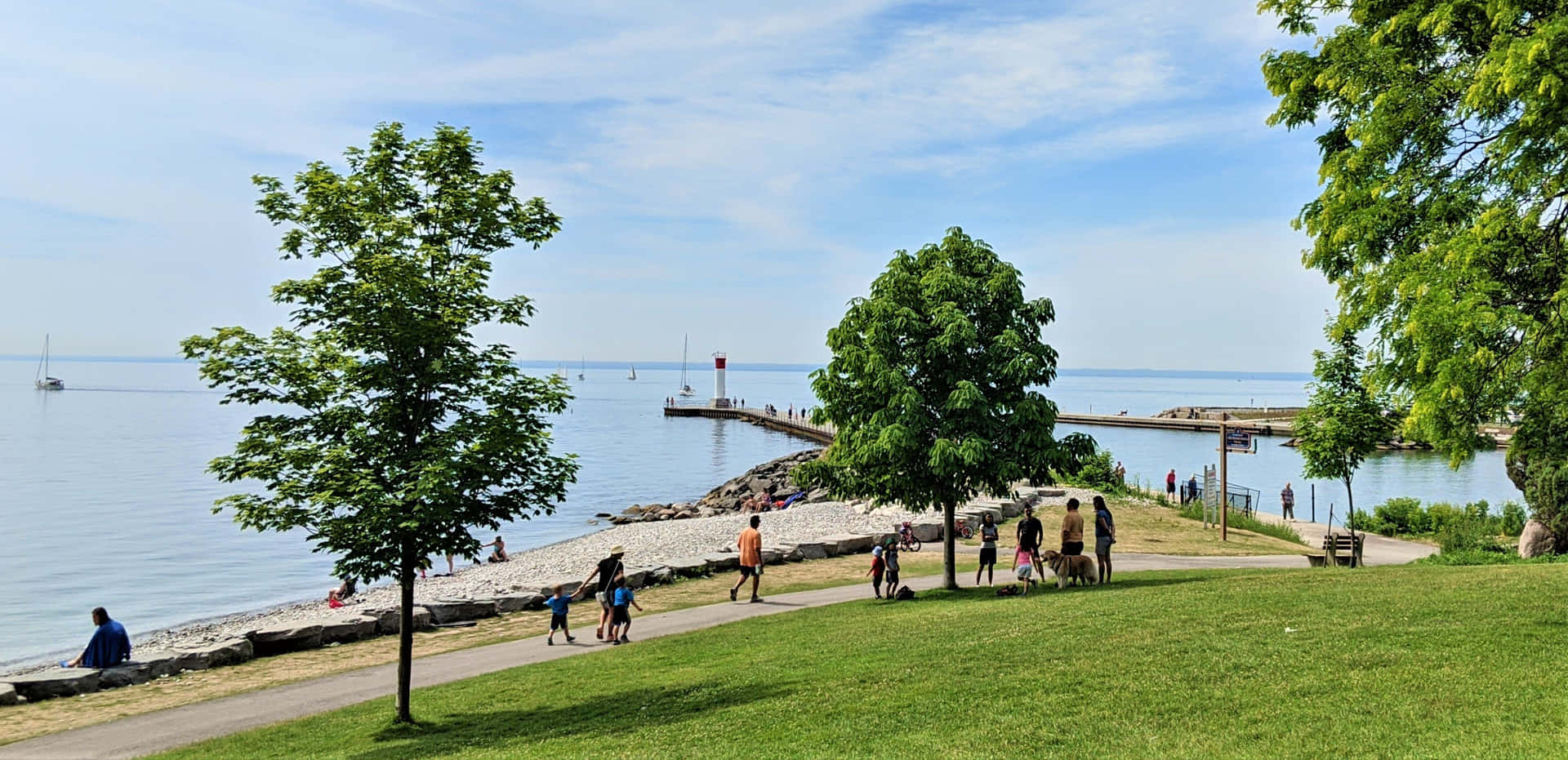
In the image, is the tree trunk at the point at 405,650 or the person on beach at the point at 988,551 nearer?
the tree trunk at the point at 405,650

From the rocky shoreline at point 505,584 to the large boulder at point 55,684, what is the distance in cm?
1

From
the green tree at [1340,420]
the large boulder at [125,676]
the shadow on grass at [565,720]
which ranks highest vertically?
the green tree at [1340,420]

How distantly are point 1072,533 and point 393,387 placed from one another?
12424 millimetres

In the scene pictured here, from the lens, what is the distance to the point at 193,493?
195 feet

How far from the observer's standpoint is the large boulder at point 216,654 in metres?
17.4

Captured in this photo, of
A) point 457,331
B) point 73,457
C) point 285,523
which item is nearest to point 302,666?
point 285,523

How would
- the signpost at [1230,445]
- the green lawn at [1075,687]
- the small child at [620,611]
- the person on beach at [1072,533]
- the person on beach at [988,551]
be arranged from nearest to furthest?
the green lawn at [1075,687] → the small child at [620,611] → the person on beach at [1072,533] → the person on beach at [988,551] → the signpost at [1230,445]

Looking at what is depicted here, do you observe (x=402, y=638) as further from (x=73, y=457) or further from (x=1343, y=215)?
(x=73, y=457)

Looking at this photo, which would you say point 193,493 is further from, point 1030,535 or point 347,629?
point 1030,535

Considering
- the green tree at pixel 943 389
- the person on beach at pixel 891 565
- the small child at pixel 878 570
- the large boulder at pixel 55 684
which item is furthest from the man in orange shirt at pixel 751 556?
the large boulder at pixel 55 684

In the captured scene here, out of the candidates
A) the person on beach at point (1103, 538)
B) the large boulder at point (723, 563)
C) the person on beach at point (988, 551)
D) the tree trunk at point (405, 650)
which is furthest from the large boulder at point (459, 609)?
the person on beach at point (1103, 538)

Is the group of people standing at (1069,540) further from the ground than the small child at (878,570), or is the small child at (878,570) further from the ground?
the group of people standing at (1069,540)

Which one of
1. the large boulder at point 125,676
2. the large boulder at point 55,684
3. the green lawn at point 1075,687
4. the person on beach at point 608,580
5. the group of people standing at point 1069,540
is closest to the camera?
the green lawn at point 1075,687

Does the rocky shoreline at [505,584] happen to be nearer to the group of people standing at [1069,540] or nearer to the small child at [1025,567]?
the group of people standing at [1069,540]
